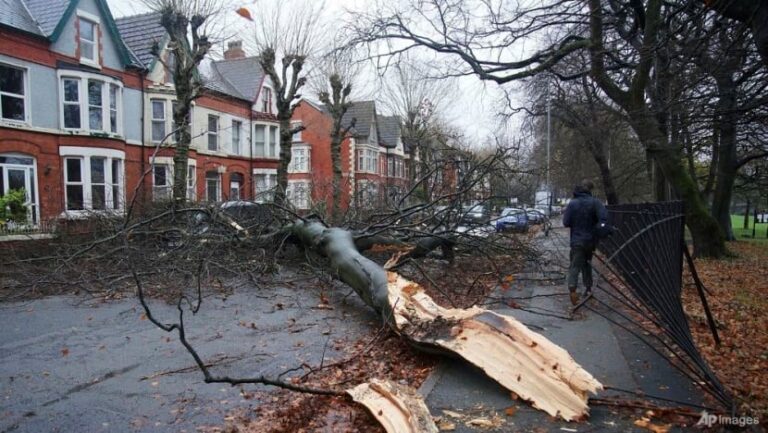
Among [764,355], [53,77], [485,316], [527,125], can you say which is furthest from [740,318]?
[53,77]

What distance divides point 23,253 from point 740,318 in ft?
43.7

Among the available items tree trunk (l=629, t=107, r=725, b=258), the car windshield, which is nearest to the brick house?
the car windshield

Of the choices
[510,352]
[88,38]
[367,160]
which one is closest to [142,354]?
[510,352]

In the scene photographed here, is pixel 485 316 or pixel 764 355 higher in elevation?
pixel 485 316

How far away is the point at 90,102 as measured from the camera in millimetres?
19531

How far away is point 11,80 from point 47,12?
3199 mm

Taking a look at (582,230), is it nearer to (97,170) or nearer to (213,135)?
(97,170)

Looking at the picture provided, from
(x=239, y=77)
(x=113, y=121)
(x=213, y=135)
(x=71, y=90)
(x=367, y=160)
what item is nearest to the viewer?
(x=71, y=90)

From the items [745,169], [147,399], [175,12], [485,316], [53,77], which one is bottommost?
[147,399]

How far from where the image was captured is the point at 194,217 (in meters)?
10.7

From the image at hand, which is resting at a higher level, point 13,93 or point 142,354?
point 13,93

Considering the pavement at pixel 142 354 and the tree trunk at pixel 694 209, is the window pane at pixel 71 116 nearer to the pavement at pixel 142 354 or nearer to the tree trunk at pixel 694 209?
the pavement at pixel 142 354

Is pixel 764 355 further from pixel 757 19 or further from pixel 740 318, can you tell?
pixel 757 19

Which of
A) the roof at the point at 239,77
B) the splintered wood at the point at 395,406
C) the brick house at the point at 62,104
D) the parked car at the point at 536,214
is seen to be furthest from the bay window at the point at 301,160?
the splintered wood at the point at 395,406
